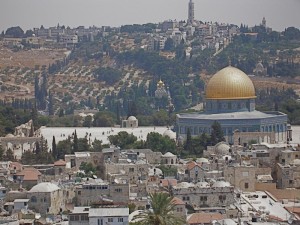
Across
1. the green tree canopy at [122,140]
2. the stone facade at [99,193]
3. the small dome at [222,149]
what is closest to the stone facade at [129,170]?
the stone facade at [99,193]

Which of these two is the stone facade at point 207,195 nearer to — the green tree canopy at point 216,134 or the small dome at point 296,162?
the small dome at point 296,162

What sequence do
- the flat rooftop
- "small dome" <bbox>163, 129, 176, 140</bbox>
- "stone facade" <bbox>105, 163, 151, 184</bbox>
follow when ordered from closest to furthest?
"stone facade" <bbox>105, 163, 151, 184</bbox> < "small dome" <bbox>163, 129, 176, 140</bbox> < the flat rooftop

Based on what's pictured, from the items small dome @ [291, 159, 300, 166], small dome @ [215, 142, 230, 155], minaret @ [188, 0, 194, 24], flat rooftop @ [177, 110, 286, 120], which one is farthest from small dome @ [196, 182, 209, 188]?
minaret @ [188, 0, 194, 24]

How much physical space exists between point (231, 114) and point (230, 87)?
35.3 inches

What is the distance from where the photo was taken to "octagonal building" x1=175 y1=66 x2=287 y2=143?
36281mm

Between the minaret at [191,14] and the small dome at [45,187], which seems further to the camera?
the minaret at [191,14]

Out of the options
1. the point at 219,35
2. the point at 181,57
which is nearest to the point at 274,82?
the point at 181,57

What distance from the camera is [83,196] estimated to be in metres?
24.5

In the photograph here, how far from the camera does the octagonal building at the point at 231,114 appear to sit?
1428 inches

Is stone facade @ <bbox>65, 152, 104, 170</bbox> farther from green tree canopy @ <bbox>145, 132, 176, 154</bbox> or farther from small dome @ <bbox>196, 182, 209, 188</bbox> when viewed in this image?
small dome @ <bbox>196, 182, 209, 188</bbox>

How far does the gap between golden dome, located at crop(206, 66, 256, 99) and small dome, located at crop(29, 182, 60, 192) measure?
45.1 feet

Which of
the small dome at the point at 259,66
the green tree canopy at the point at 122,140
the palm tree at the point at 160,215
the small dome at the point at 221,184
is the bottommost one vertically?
the small dome at the point at 259,66

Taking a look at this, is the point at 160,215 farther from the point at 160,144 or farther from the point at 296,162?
the point at 160,144

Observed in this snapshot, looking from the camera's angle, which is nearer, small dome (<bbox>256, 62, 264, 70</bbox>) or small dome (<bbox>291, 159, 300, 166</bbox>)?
small dome (<bbox>291, 159, 300, 166</bbox>)
